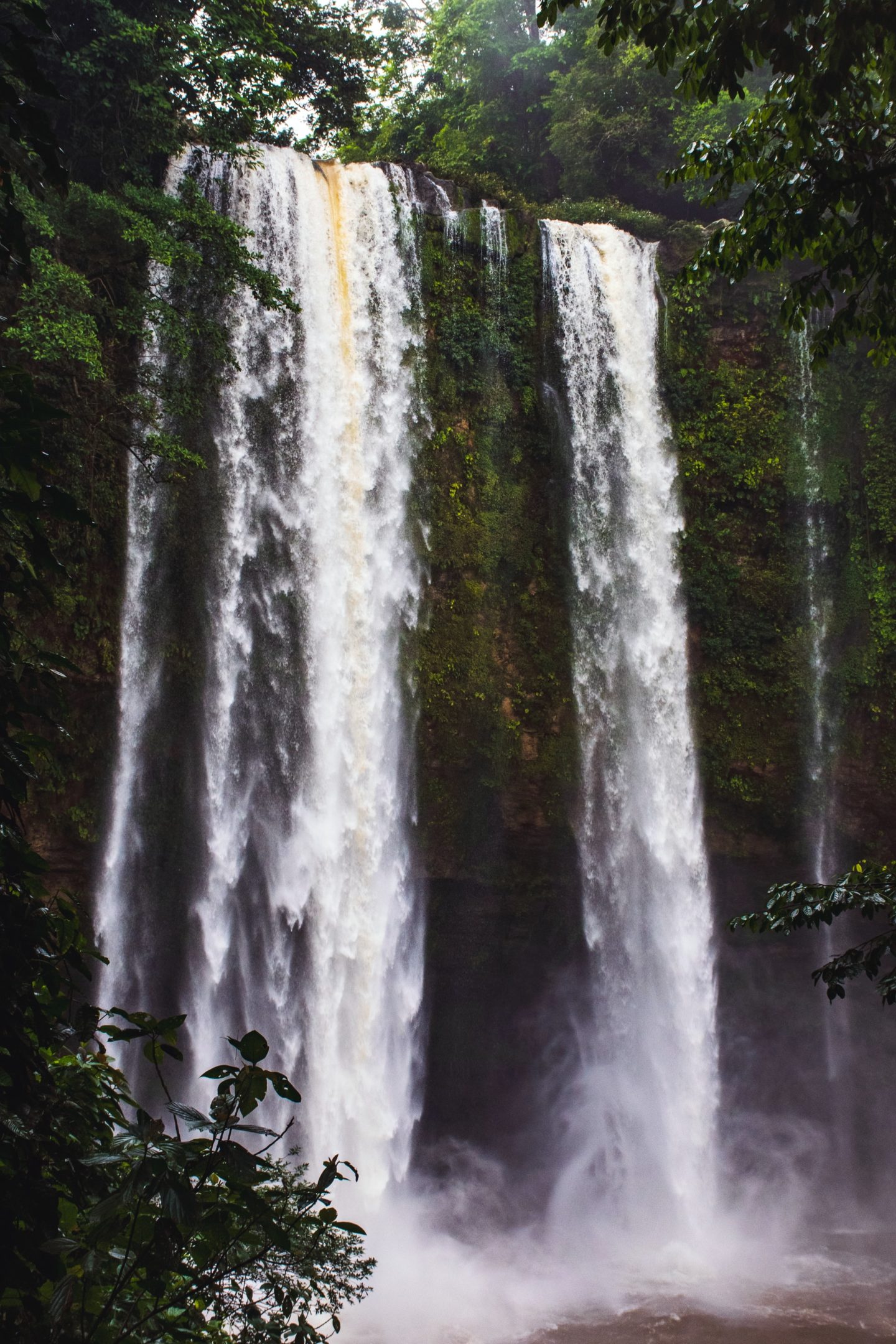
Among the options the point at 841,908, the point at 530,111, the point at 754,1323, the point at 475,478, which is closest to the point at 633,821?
the point at 475,478

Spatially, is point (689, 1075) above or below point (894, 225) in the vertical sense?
below

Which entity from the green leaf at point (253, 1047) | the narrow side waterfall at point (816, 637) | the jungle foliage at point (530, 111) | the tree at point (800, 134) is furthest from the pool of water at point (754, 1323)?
the jungle foliage at point (530, 111)

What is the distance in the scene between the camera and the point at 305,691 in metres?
12.3

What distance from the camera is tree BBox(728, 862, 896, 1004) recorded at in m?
3.92

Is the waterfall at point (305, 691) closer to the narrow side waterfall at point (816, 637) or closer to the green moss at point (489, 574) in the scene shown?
the green moss at point (489, 574)

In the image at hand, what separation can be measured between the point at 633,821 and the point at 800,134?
35.3 ft

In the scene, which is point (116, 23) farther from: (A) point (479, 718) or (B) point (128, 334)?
(A) point (479, 718)

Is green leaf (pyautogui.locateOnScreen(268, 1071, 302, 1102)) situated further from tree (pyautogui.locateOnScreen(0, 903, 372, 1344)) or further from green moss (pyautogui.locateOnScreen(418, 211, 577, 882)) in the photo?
green moss (pyautogui.locateOnScreen(418, 211, 577, 882))

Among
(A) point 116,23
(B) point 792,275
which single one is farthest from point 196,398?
(B) point 792,275

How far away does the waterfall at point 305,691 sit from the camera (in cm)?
1159

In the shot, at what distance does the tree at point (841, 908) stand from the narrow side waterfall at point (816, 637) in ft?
34.2

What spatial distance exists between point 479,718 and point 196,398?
5730 mm

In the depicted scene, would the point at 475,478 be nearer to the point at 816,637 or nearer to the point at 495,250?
the point at 495,250

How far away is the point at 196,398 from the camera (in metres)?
11.9
